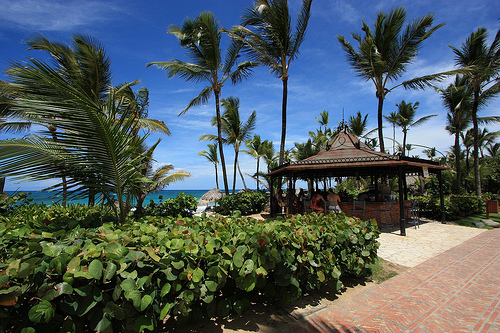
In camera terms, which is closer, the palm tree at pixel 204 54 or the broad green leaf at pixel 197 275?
the broad green leaf at pixel 197 275

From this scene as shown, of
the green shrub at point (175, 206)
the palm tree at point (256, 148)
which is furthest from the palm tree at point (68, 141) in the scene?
the palm tree at point (256, 148)

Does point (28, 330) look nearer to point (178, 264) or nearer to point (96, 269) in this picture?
point (96, 269)

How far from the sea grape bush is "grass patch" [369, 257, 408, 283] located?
1.94 meters

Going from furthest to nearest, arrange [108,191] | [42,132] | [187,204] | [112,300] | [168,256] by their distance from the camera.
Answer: [187,204], [108,191], [42,132], [168,256], [112,300]

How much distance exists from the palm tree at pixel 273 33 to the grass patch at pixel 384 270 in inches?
424

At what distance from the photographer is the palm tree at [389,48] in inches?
464

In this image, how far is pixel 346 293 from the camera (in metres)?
3.74

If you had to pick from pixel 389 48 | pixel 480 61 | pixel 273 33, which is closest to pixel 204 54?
pixel 273 33

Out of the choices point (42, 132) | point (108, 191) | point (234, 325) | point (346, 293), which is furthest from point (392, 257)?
point (42, 132)

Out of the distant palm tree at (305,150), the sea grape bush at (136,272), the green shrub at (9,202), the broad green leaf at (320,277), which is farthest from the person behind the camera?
the distant palm tree at (305,150)

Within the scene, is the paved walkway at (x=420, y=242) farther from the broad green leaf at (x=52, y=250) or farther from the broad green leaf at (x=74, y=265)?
Answer: the broad green leaf at (x=52, y=250)

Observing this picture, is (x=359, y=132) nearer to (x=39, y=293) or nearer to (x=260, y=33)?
(x=260, y=33)

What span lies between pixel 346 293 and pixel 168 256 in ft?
9.81

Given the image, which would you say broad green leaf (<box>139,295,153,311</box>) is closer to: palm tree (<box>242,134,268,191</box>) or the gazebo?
the gazebo
